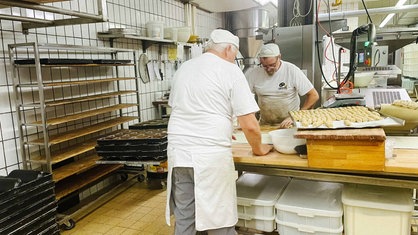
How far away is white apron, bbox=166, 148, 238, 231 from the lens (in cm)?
167

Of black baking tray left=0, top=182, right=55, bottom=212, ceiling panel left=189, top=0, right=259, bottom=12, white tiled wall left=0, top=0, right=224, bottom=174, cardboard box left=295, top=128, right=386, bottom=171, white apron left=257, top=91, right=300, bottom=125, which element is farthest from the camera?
ceiling panel left=189, top=0, right=259, bottom=12

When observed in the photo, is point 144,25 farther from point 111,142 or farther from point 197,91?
point 197,91

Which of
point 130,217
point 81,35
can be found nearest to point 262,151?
point 130,217

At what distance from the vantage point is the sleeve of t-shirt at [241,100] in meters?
1.64

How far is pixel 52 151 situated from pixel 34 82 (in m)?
0.66

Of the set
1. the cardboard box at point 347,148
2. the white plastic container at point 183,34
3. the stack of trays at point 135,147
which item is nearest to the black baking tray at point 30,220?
the stack of trays at point 135,147

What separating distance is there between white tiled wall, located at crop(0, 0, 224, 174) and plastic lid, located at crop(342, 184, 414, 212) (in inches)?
102

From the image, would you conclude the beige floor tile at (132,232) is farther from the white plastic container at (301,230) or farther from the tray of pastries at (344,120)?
the tray of pastries at (344,120)

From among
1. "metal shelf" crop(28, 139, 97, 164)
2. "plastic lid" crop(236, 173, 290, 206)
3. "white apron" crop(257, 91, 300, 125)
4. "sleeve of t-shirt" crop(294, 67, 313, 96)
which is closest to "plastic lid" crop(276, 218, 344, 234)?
"plastic lid" crop(236, 173, 290, 206)

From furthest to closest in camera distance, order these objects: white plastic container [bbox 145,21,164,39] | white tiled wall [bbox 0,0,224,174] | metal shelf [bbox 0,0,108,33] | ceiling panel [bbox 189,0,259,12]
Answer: ceiling panel [bbox 189,0,259,12] → white plastic container [bbox 145,21,164,39] → white tiled wall [bbox 0,0,224,174] → metal shelf [bbox 0,0,108,33]

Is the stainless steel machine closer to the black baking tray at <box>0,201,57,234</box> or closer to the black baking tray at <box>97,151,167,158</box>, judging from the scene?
the black baking tray at <box>97,151,167,158</box>

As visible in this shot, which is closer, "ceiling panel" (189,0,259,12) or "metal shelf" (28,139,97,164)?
"metal shelf" (28,139,97,164)

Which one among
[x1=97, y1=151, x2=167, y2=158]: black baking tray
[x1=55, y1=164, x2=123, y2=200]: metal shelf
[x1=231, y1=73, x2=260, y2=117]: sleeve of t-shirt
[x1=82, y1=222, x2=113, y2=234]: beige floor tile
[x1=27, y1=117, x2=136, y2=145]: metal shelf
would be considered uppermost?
[x1=231, y1=73, x2=260, y2=117]: sleeve of t-shirt

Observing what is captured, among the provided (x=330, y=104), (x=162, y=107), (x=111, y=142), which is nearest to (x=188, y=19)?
(x=162, y=107)
